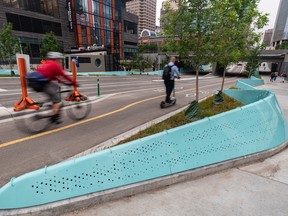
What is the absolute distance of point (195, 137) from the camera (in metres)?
3.52

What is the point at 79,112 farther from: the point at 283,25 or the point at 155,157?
the point at 283,25

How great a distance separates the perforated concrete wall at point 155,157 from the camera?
8.02 feet

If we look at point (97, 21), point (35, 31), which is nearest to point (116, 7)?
point (97, 21)

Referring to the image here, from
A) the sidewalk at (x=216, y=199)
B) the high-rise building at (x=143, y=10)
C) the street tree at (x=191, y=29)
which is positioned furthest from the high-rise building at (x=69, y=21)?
the high-rise building at (x=143, y=10)

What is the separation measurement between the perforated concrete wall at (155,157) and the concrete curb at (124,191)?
0.24ft

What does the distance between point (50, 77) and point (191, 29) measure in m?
4.81

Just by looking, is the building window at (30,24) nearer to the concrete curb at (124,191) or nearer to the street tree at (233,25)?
the street tree at (233,25)

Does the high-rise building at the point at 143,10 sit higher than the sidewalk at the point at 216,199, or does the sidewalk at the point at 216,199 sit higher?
the high-rise building at the point at 143,10

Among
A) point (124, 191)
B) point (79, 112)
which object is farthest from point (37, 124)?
point (124, 191)

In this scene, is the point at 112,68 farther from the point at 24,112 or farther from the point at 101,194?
the point at 101,194

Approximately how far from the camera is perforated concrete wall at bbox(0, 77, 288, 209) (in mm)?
2445

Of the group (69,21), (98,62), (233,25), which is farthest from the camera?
(69,21)

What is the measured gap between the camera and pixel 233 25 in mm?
7391

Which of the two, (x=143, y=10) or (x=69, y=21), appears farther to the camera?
(x=143, y=10)
